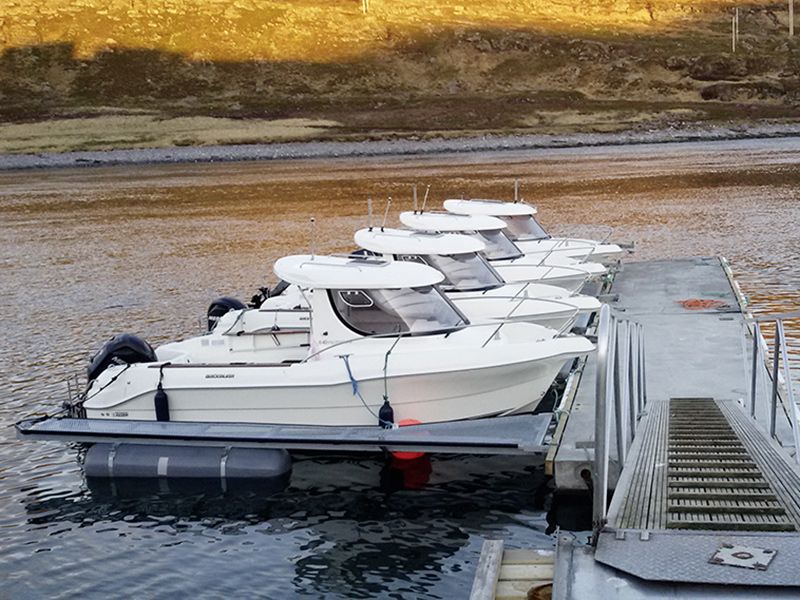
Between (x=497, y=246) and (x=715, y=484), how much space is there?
557 inches

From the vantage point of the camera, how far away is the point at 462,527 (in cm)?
1242

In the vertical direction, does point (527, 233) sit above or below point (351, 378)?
above

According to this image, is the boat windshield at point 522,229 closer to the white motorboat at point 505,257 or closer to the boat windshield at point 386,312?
the white motorboat at point 505,257

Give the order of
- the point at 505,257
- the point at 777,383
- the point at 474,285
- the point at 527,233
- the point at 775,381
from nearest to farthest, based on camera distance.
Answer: the point at 775,381, the point at 777,383, the point at 474,285, the point at 505,257, the point at 527,233

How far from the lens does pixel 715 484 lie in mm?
9094

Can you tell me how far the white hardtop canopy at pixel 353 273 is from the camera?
1512 centimetres

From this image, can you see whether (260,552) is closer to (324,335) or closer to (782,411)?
(324,335)

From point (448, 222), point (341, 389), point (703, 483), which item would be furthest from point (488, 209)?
point (703, 483)

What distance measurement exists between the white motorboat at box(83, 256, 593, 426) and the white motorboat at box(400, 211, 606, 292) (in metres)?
5.83

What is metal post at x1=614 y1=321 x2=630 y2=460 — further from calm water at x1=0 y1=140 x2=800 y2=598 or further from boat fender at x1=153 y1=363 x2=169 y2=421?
boat fender at x1=153 y1=363 x2=169 y2=421

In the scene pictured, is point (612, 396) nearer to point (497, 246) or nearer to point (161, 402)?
point (161, 402)

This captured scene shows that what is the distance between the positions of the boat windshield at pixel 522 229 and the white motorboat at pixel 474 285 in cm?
601

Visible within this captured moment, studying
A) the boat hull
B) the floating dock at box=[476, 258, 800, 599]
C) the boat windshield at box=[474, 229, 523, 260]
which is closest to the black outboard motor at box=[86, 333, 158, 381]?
the boat hull

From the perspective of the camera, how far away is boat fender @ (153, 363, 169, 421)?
14.9 metres
